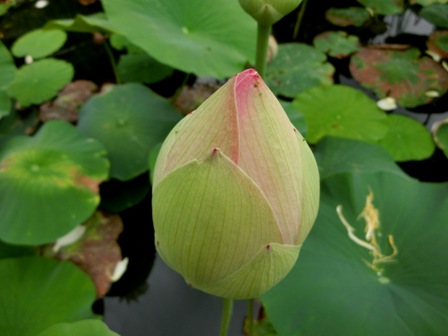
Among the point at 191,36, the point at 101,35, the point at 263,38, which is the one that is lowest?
the point at 101,35

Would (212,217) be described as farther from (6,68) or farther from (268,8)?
(6,68)

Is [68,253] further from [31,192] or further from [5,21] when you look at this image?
[5,21]

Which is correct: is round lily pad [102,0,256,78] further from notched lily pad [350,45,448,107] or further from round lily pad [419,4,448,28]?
round lily pad [419,4,448,28]

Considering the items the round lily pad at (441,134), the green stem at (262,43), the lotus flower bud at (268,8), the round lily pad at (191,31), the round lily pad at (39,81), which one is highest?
the lotus flower bud at (268,8)

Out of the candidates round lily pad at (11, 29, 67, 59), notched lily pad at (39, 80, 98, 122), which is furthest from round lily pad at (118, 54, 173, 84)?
round lily pad at (11, 29, 67, 59)

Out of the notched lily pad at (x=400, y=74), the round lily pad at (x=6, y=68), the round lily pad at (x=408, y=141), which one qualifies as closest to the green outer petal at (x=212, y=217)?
the round lily pad at (x=6, y=68)

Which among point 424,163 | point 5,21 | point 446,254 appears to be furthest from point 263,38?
point 5,21

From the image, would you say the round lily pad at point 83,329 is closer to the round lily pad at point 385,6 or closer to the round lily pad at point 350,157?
the round lily pad at point 350,157

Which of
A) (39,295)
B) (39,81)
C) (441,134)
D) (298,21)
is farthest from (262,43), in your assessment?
(298,21)
